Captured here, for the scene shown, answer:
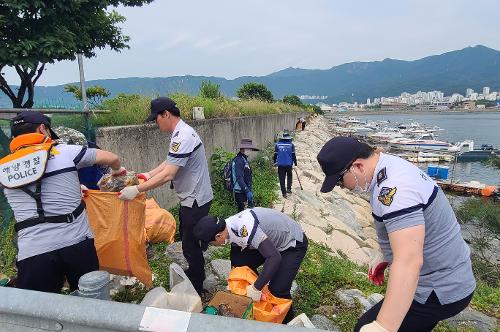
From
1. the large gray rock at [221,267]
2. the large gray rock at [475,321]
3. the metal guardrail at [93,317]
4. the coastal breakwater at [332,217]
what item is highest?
the metal guardrail at [93,317]

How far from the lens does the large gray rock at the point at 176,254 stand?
4602 millimetres

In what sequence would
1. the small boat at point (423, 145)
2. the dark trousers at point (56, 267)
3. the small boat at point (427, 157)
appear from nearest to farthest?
the dark trousers at point (56, 267) < the small boat at point (427, 157) < the small boat at point (423, 145)

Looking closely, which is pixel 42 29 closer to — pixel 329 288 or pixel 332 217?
pixel 329 288

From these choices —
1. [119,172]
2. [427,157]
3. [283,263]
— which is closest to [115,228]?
[119,172]

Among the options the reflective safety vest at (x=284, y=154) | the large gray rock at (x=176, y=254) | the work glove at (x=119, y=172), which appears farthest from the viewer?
the reflective safety vest at (x=284, y=154)

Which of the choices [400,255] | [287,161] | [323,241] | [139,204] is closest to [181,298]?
[139,204]

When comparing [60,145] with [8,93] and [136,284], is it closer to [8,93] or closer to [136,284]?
[136,284]

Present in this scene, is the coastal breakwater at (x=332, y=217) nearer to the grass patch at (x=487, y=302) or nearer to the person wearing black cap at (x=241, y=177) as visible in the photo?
the person wearing black cap at (x=241, y=177)

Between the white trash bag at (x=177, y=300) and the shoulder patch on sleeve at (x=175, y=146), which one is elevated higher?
the shoulder patch on sleeve at (x=175, y=146)

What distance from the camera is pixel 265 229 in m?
3.20

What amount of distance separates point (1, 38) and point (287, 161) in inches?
262

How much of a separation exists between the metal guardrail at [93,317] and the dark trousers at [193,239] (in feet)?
6.89

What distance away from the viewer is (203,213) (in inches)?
147

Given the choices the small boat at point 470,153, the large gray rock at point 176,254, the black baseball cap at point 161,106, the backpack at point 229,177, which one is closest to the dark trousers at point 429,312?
the black baseball cap at point 161,106
